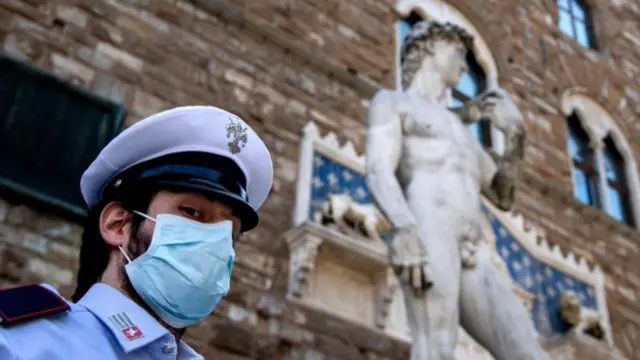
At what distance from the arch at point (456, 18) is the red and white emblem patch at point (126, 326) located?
19.8 feet

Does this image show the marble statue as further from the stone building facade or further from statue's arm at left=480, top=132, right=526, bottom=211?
the stone building facade

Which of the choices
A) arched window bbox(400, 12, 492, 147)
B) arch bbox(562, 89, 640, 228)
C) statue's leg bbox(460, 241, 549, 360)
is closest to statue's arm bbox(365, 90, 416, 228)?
statue's leg bbox(460, 241, 549, 360)

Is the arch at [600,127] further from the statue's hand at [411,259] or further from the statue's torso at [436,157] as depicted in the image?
the statue's hand at [411,259]

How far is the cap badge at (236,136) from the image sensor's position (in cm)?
149

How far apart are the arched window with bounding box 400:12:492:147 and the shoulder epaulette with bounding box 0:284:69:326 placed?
19.1 ft

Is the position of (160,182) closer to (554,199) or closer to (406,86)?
(406,86)

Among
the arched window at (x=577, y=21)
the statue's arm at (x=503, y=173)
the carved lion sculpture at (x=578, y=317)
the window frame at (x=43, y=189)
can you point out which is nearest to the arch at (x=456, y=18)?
the arched window at (x=577, y=21)

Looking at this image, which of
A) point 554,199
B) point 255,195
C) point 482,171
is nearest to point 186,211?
point 255,195

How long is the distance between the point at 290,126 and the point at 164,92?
2.82 feet

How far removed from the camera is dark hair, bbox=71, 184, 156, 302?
1.40m

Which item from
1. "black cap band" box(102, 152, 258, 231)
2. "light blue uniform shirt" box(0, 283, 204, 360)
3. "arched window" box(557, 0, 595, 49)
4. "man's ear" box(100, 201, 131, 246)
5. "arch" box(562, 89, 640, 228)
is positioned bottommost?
"light blue uniform shirt" box(0, 283, 204, 360)

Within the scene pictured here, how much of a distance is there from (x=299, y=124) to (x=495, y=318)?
2634mm

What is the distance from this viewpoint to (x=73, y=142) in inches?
169

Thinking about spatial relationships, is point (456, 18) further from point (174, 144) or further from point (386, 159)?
point (174, 144)
